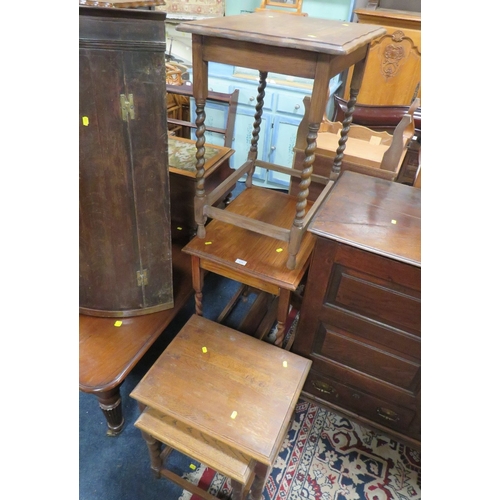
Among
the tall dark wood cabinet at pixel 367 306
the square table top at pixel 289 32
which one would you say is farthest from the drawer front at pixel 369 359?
the square table top at pixel 289 32

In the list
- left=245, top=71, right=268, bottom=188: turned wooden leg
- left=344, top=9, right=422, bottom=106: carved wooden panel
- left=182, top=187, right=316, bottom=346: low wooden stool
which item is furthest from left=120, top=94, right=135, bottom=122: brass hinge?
left=344, top=9, right=422, bottom=106: carved wooden panel

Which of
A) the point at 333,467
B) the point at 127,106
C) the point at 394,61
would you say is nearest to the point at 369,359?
the point at 333,467

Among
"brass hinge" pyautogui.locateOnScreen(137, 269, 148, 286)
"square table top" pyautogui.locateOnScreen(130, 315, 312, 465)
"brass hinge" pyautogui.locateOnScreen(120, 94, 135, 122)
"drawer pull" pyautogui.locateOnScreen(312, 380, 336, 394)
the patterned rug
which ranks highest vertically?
"brass hinge" pyautogui.locateOnScreen(120, 94, 135, 122)

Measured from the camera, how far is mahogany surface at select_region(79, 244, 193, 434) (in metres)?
1.34

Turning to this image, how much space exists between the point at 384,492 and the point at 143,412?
3.11ft

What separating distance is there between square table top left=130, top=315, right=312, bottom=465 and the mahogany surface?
21cm

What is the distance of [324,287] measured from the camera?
4.09 feet

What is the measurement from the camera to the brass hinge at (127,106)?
110 cm

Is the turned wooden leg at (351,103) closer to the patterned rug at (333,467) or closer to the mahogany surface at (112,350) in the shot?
the mahogany surface at (112,350)

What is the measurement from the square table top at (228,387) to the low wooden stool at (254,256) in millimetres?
179

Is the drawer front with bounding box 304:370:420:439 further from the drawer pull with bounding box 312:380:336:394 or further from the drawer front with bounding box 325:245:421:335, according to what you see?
the drawer front with bounding box 325:245:421:335

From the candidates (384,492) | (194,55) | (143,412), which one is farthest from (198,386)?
(194,55)

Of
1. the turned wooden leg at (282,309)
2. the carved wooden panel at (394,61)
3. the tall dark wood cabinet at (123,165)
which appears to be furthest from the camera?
the carved wooden panel at (394,61)

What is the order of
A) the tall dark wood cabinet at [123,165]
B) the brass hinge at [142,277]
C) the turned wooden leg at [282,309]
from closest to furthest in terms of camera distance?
the tall dark wood cabinet at [123,165], the turned wooden leg at [282,309], the brass hinge at [142,277]
